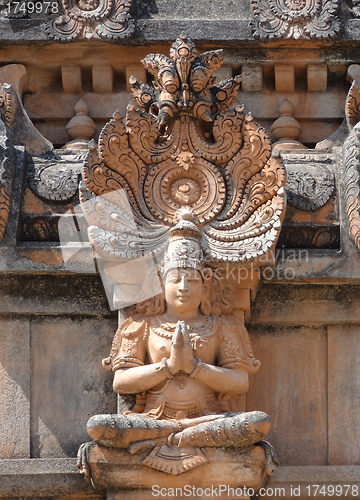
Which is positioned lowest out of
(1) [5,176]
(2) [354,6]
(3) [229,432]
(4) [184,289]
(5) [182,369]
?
(3) [229,432]

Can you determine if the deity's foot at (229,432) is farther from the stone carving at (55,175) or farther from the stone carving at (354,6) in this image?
the stone carving at (354,6)

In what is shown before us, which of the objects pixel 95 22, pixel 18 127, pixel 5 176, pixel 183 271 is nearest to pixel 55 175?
pixel 5 176

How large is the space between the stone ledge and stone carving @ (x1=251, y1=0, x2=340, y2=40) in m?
3.78

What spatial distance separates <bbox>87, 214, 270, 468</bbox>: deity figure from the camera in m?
7.83

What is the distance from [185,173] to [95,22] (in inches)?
76.2

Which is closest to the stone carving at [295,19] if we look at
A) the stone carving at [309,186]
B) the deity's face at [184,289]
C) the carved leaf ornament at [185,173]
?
the carved leaf ornament at [185,173]

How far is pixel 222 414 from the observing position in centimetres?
800

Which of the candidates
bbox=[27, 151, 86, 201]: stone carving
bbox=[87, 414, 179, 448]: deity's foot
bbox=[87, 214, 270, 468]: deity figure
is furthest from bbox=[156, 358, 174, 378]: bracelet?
bbox=[27, 151, 86, 201]: stone carving

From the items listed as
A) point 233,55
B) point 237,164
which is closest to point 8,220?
point 237,164

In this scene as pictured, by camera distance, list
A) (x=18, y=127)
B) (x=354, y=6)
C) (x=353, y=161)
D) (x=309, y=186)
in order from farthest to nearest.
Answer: (x=354, y=6), (x=18, y=127), (x=309, y=186), (x=353, y=161)

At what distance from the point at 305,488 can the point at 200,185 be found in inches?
96.5

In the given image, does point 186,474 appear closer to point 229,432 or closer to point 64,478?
point 229,432

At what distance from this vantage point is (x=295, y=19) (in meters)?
9.77

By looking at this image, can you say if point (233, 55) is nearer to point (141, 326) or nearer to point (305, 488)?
point (141, 326)
